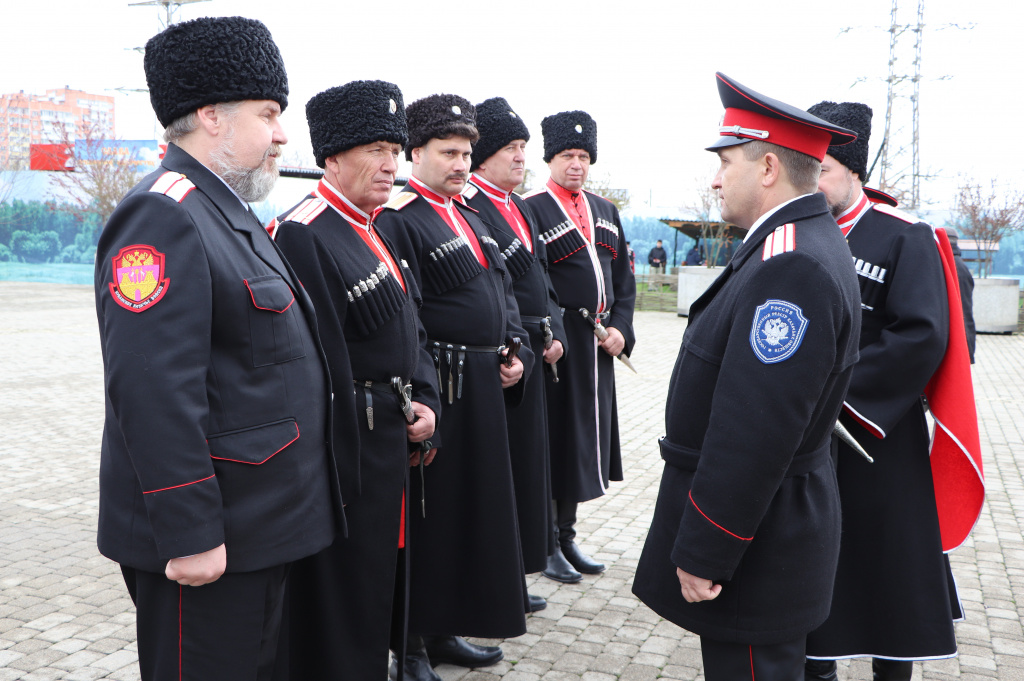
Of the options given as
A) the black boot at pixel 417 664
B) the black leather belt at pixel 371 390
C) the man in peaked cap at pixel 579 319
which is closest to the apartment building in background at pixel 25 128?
the man in peaked cap at pixel 579 319

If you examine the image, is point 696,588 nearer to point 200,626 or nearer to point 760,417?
point 760,417

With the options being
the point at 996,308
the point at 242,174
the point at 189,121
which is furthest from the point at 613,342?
the point at 996,308

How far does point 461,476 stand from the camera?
11.7 ft

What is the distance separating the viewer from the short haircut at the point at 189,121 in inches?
85.9

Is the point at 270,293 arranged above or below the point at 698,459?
above

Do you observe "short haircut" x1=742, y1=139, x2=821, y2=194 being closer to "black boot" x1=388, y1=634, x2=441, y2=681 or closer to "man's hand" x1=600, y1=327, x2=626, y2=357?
"black boot" x1=388, y1=634, x2=441, y2=681

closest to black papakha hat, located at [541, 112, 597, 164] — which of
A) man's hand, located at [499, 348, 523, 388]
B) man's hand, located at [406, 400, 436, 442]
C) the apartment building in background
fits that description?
man's hand, located at [499, 348, 523, 388]

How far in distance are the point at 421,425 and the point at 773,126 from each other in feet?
5.18

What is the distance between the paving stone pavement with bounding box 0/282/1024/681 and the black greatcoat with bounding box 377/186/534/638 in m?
0.29

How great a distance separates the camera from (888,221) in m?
3.04

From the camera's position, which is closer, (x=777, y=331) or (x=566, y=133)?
(x=777, y=331)

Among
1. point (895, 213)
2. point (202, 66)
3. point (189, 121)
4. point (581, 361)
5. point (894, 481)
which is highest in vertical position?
point (202, 66)

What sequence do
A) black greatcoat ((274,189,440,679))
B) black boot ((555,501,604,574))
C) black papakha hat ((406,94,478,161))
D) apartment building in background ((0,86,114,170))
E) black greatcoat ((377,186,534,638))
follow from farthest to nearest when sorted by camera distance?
apartment building in background ((0,86,114,170)), black boot ((555,501,604,574)), black papakha hat ((406,94,478,161)), black greatcoat ((377,186,534,638)), black greatcoat ((274,189,440,679))

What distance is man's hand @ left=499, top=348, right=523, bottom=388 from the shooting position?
3783 millimetres
